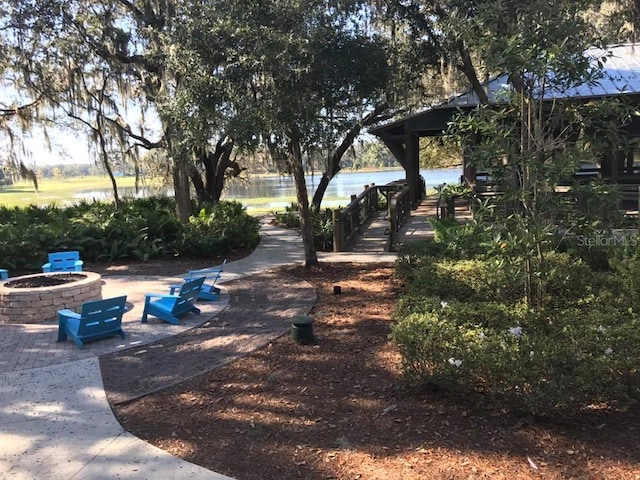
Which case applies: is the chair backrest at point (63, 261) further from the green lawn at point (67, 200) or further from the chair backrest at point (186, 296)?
the green lawn at point (67, 200)

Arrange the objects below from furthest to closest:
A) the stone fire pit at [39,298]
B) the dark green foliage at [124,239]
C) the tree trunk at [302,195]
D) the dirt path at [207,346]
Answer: the dark green foliage at [124,239]
the tree trunk at [302,195]
the stone fire pit at [39,298]
the dirt path at [207,346]

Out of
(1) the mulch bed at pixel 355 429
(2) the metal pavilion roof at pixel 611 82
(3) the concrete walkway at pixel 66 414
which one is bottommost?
(1) the mulch bed at pixel 355 429

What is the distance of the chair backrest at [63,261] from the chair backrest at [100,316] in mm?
4347

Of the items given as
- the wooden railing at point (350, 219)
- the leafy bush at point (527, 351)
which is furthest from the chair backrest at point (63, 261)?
the leafy bush at point (527, 351)

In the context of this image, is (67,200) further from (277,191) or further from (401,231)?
(277,191)

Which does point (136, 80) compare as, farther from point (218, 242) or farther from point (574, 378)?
point (574, 378)

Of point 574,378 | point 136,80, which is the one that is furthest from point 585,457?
point 136,80

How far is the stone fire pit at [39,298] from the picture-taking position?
6945 mm

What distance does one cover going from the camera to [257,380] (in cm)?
465

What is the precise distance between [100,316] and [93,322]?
101 millimetres

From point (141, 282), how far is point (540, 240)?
7256mm

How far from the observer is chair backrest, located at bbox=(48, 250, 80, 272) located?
961 centimetres

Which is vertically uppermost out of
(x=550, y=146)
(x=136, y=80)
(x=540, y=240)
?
(x=136, y=80)

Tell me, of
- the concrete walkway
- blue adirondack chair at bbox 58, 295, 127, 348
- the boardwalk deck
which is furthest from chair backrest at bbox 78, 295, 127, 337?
the boardwalk deck
